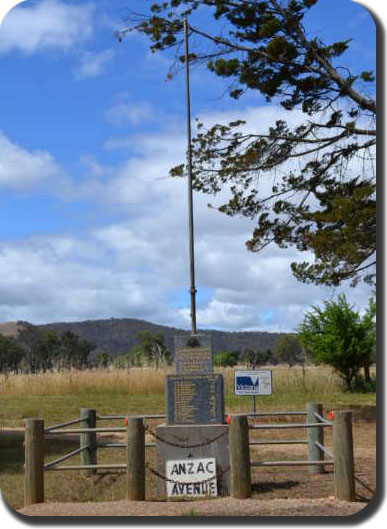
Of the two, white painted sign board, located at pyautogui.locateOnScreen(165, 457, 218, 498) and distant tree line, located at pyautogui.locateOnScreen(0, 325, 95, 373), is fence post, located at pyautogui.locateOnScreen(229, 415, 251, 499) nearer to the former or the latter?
white painted sign board, located at pyautogui.locateOnScreen(165, 457, 218, 498)

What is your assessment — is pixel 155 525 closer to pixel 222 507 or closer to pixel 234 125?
pixel 222 507

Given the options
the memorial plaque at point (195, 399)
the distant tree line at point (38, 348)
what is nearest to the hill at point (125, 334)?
the distant tree line at point (38, 348)

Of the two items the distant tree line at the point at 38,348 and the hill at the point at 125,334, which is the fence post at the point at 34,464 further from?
the hill at the point at 125,334

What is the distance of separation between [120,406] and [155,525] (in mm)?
14391

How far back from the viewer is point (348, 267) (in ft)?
49.9

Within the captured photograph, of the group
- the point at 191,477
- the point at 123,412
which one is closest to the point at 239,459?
the point at 191,477

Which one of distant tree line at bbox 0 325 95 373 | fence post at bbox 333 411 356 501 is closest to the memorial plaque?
fence post at bbox 333 411 356 501

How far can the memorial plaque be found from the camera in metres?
8.89

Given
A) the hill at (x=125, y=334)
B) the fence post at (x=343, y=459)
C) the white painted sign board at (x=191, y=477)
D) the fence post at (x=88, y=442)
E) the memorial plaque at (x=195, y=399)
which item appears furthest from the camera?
the hill at (x=125, y=334)

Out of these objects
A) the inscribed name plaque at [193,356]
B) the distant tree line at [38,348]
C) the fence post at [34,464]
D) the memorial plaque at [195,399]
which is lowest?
the distant tree line at [38,348]

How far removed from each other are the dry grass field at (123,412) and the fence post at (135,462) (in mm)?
482

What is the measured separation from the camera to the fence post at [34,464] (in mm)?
8242

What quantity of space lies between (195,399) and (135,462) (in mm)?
1106

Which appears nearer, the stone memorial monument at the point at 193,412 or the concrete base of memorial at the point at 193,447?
the concrete base of memorial at the point at 193,447
